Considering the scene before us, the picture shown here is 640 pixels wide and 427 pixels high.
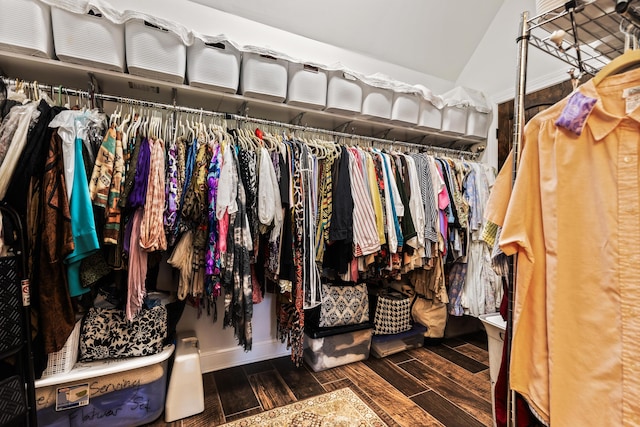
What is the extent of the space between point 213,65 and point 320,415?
201 cm

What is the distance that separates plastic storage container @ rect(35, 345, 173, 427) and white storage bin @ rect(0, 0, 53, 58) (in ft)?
4.83

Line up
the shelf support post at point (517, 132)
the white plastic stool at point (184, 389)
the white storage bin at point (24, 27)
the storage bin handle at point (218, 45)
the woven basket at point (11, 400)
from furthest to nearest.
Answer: the storage bin handle at point (218, 45)
the white plastic stool at point (184, 389)
the white storage bin at point (24, 27)
the woven basket at point (11, 400)
the shelf support post at point (517, 132)

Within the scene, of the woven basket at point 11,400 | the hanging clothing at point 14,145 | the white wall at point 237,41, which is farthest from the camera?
the white wall at point 237,41

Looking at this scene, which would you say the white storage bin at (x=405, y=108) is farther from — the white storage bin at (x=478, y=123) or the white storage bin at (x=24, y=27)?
the white storage bin at (x=24, y=27)

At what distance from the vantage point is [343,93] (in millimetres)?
2074

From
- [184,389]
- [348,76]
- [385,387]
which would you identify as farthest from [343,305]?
[348,76]

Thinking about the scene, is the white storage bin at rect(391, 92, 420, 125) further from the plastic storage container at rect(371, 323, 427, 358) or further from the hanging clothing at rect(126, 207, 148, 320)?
the hanging clothing at rect(126, 207, 148, 320)

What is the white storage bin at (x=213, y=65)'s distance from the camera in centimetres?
167

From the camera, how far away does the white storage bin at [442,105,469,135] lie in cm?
254

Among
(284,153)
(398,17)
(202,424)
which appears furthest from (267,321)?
(398,17)

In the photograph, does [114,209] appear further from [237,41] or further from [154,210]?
[237,41]

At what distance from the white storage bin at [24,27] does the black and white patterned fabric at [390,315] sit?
2.48 meters

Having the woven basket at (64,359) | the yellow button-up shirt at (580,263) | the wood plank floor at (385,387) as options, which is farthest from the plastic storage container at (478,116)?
the woven basket at (64,359)

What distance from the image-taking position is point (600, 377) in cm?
65
